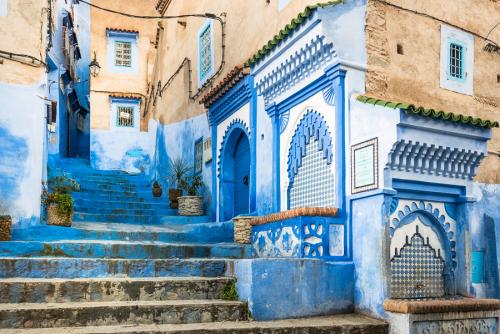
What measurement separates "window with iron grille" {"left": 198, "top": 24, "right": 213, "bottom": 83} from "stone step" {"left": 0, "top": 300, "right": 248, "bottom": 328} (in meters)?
8.20

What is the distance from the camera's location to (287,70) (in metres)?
8.59

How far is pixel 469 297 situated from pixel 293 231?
242cm

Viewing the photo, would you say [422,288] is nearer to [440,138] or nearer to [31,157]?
[440,138]

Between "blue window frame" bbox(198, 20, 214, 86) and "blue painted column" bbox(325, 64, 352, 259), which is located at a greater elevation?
"blue window frame" bbox(198, 20, 214, 86)

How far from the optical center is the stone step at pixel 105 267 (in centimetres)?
670

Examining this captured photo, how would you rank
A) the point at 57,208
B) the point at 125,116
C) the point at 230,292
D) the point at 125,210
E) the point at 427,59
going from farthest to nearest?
the point at 125,116, the point at 125,210, the point at 57,208, the point at 427,59, the point at 230,292

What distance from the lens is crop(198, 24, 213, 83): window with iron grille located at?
13766 mm

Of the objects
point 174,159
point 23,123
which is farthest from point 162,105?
point 23,123

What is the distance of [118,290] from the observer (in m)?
6.52

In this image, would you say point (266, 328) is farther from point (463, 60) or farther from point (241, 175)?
point (463, 60)

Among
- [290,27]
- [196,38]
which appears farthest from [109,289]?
[196,38]

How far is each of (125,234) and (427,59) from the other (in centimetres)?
572

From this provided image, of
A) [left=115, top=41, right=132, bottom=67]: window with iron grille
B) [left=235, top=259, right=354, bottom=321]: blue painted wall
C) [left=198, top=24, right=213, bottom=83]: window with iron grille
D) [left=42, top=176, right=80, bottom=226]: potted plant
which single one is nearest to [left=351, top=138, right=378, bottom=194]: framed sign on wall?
[left=235, top=259, right=354, bottom=321]: blue painted wall

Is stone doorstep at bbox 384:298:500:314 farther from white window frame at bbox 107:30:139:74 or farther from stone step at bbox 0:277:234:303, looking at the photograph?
white window frame at bbox 107:30:139:74
